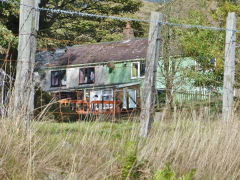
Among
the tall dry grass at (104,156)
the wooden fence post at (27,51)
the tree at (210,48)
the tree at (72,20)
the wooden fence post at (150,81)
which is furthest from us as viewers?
the tree at (72,20)

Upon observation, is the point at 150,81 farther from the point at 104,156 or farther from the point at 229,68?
the point at 229,68

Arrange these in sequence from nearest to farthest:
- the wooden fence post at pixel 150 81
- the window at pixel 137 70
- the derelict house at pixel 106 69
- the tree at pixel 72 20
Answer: the wooden fence post at pixel 150 81
the tree at pixel 72 20
the derelict house at pixel 106 69
the window at pixel 137 70

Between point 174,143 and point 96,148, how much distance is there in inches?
38.2

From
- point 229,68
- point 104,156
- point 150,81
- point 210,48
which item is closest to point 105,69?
point 210,48

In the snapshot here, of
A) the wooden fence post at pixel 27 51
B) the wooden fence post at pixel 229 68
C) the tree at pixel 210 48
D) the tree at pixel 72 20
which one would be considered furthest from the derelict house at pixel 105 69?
the wooden fence post at pixel 27 51

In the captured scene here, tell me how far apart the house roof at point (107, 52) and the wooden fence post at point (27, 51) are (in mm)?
24385

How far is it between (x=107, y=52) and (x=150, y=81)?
26612 millimetres

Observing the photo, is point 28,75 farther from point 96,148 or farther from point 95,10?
point 95,10

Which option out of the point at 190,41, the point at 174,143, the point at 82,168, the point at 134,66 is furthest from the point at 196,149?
the point at 134,66

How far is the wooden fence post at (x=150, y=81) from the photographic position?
6.52 meters

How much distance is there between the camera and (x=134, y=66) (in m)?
31.5

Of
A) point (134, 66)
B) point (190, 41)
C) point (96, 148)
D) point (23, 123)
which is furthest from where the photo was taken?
point (134, 66)

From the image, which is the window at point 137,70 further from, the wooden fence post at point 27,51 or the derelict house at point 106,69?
the wooden fence post at point 27,51

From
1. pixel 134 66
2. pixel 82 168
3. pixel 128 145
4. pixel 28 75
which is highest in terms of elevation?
pixel 134 66
